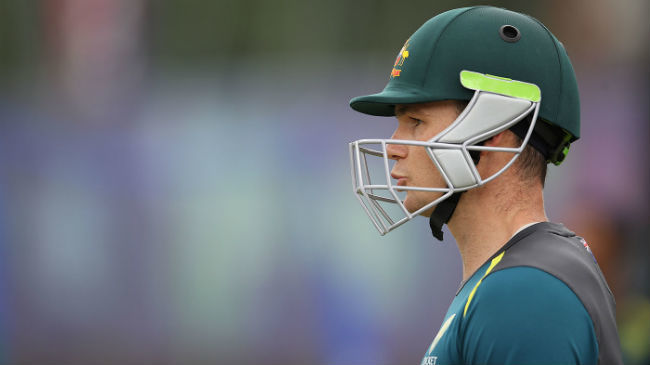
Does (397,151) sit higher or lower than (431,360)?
higher

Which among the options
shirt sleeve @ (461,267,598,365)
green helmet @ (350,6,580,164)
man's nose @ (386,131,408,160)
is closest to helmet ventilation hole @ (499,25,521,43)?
green helmet @ (350,6,580,164)

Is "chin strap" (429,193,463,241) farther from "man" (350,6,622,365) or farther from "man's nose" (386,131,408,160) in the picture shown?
"man's nose" (386,131,408,160)

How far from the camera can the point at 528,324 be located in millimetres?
1771

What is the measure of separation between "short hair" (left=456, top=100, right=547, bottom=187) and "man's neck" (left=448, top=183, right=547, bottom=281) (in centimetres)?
5

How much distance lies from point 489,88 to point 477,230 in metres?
0.42

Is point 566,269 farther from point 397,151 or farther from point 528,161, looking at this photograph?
point 397,151

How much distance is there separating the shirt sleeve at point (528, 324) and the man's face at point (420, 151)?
461 mm

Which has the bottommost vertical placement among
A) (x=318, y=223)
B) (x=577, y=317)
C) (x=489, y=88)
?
(x=318, y=223)

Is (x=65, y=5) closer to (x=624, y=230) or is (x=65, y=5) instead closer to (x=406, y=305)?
(x=406, y=305)

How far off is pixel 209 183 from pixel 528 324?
213 inches

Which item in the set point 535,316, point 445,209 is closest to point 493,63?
point 445,209

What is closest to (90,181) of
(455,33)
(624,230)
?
(624,230)

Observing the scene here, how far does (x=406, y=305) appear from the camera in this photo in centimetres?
659

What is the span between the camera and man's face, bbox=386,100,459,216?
7.39ft
